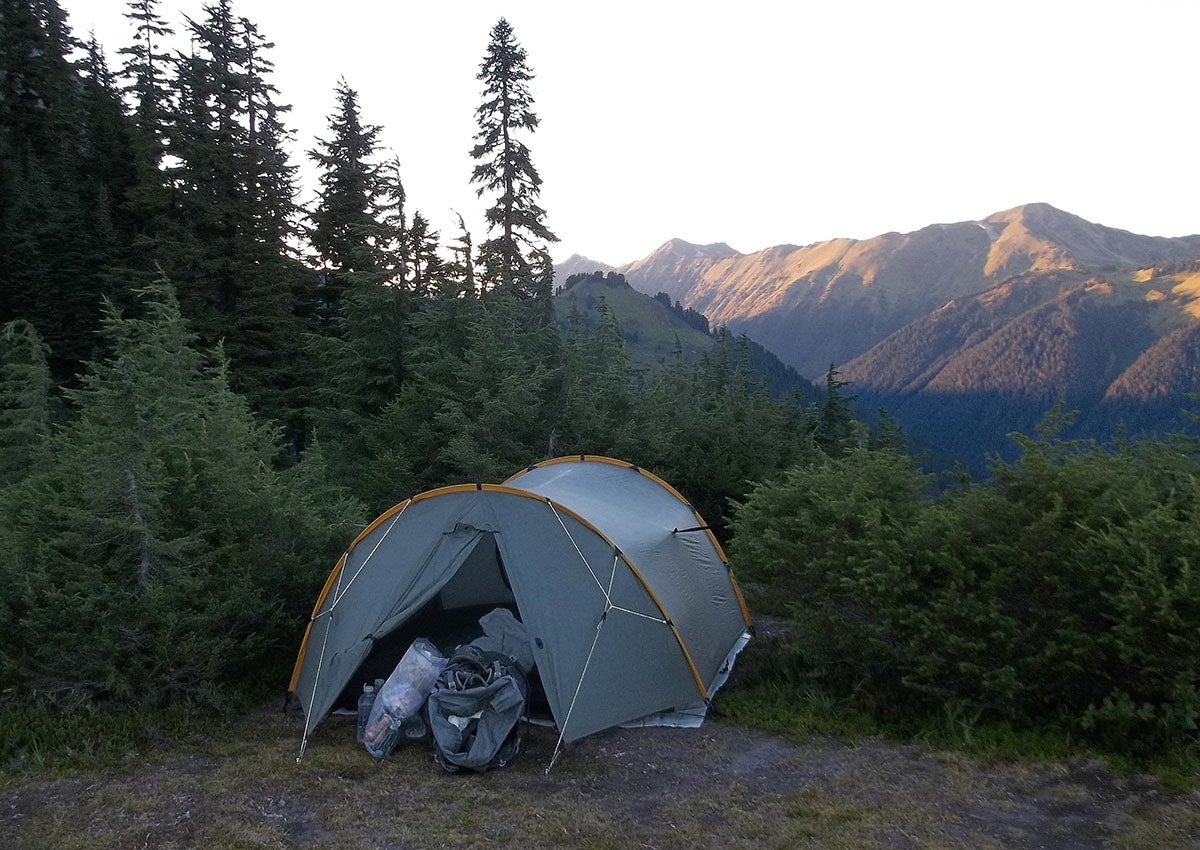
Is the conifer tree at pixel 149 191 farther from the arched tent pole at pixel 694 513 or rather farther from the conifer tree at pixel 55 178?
the arched tent pole at pixel 694 513

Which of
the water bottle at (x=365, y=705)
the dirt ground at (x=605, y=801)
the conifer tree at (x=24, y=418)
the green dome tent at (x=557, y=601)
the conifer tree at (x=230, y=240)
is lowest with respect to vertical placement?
the dirt ground at (x=605, y=801)

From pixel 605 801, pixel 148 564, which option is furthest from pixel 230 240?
pixel 605 801

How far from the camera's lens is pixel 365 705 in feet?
21.3

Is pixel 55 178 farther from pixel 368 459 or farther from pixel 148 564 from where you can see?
Result: pixel 148 564

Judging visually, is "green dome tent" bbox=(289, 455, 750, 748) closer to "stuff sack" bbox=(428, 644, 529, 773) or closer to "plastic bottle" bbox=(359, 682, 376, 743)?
"plastic bottle" bbox=(359, 682, 376, 743)

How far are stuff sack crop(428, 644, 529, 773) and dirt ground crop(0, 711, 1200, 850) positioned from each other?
0.13 meters

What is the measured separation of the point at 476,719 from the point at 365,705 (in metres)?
1.11

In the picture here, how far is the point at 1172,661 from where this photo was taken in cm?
534

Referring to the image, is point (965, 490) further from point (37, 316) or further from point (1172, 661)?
point (37, 316)

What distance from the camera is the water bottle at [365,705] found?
20.9 ft

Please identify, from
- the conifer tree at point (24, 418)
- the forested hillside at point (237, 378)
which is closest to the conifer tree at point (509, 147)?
the forested hillside at point (237, 378)

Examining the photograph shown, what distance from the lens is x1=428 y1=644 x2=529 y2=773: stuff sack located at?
581cm

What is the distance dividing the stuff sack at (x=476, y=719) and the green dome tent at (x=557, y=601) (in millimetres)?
321

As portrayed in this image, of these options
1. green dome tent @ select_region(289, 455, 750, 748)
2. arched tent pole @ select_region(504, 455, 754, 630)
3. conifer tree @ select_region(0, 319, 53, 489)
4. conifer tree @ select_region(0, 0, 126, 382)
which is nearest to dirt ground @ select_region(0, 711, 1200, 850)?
green dome tent @ select_region(289, 455, 750, 748)
